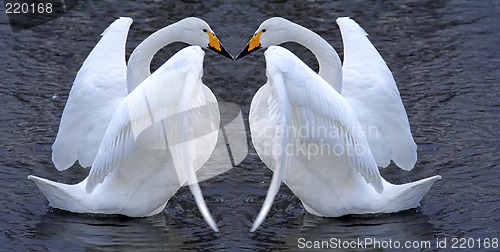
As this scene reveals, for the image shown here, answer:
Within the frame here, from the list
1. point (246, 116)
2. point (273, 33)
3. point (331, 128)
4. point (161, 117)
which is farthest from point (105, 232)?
point (246, 116)

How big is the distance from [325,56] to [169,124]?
1.85 m

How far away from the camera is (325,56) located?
28.3ft

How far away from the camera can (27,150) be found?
31.4 ft

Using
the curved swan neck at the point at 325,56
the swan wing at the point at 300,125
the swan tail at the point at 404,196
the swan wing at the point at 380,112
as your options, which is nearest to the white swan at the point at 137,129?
the swan wing at the point at 300,125

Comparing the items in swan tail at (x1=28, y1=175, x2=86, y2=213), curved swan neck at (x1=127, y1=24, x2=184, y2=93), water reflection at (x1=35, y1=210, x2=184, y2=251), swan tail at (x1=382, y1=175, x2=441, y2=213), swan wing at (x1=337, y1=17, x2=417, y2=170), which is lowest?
water reflection at (x1=35, y1=210, x2=184, y2=251)

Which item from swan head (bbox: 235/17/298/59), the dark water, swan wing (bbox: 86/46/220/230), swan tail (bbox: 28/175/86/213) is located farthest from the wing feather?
swan head (bbox: 235/17/298/59)

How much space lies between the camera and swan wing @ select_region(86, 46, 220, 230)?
Answer: 7020mm

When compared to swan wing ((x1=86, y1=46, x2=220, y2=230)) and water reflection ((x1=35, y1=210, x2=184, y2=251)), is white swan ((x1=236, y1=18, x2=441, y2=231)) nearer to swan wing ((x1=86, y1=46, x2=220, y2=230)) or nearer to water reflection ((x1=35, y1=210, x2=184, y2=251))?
swan wing ((x1=86, y1=46, x2=220, y2=230))

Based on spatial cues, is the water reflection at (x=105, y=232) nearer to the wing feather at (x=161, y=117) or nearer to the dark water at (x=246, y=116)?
the dark water at (x=246, y=116)

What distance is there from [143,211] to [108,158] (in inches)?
33.1

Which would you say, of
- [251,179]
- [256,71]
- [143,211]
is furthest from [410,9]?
[143,211]

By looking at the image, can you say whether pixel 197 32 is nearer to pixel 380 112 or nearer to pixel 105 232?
pixel 380 112

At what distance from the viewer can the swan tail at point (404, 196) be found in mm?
8148

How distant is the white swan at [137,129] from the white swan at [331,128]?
528 millimetres
